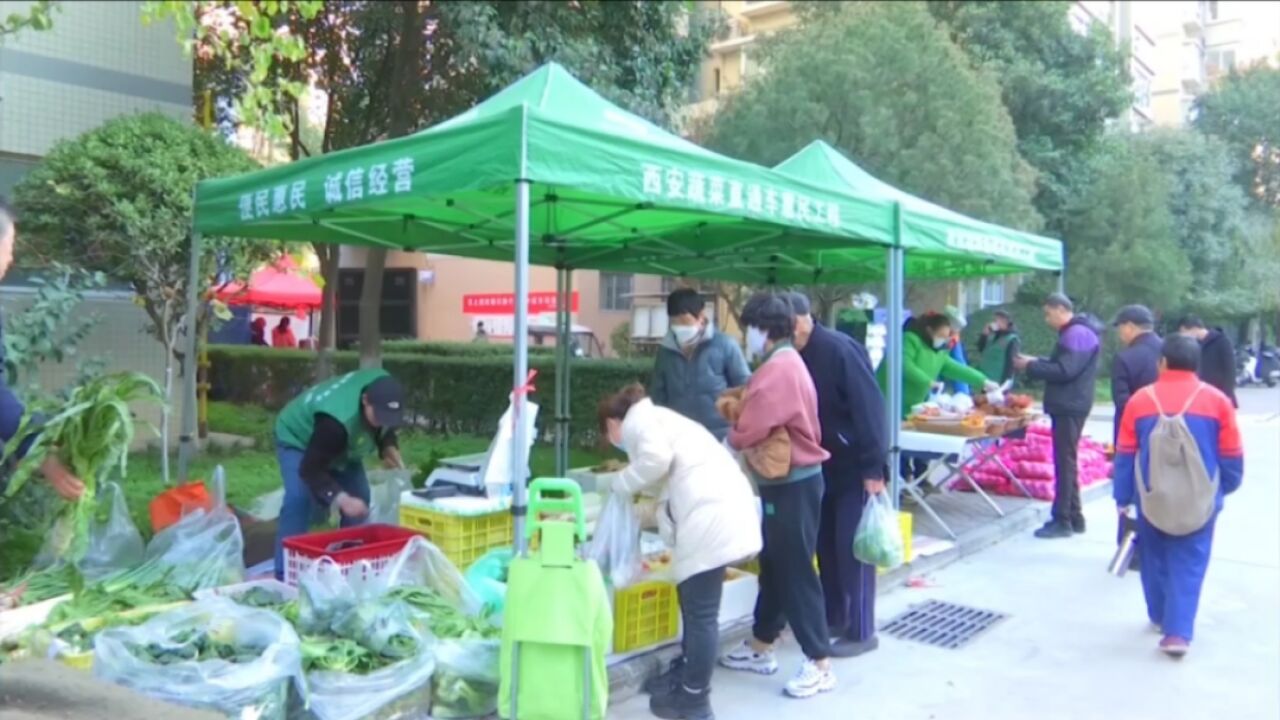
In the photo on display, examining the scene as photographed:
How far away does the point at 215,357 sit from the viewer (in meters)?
17.2

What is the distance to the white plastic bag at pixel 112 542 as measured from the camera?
17.4 ft

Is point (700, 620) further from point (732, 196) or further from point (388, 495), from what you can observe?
point (388, 495)

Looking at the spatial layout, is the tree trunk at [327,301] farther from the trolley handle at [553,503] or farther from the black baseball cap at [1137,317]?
the trolley handle at [553,503]

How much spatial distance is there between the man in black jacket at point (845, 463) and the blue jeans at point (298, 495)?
2.40 m

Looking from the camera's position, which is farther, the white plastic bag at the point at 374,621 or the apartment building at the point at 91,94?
the apartment building at the point at 91,94

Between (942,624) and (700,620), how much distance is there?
2.22 m

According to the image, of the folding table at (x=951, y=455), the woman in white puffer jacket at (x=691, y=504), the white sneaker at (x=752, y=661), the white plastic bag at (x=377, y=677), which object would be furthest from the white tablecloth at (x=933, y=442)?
the white plastic bag at (x=377, y=677)

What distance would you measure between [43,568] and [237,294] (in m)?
4.65

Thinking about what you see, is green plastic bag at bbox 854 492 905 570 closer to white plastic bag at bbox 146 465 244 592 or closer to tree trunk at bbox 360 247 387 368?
white plastic bag at bbox 146 465 244 592

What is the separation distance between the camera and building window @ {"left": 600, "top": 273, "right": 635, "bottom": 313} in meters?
26.5

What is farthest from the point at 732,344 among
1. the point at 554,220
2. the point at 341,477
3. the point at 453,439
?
the point at 453,439

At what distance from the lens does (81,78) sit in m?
9.58

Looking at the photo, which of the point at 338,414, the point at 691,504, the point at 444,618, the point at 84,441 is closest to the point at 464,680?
the point at 444,618

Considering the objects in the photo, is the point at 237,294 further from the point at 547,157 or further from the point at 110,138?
the point at 547,157
